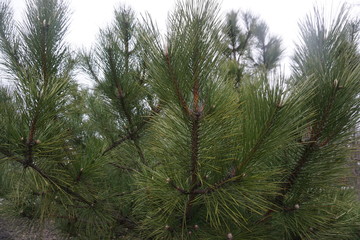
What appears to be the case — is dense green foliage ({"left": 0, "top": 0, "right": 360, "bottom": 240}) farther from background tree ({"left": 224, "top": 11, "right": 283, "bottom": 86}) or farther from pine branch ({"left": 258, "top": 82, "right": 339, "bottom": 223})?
background tree ({"left": 224, "top": 11, "right": 283, "bottom": 86})

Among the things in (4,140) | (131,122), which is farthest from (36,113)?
(131,122)

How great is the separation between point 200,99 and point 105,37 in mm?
1504

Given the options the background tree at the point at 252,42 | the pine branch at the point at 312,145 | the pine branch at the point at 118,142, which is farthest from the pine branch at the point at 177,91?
the background tree at the point at 252,42

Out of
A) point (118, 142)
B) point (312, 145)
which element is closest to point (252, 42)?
point (118, 142)

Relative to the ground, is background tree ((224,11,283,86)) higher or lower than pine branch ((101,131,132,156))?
higher

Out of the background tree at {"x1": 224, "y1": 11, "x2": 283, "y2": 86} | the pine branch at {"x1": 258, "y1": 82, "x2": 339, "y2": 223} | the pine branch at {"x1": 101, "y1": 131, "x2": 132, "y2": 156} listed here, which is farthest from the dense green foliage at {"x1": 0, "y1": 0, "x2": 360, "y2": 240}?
the background tree at {"x1": 224, "y1": 11, "x2": 283, "y2": 86}

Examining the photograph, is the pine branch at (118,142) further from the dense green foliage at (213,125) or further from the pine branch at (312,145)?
the pine branch at (312,145)

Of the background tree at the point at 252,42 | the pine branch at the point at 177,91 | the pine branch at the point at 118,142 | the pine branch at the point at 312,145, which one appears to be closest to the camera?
the pine branch at the point at 177,91

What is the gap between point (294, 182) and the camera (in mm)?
1205

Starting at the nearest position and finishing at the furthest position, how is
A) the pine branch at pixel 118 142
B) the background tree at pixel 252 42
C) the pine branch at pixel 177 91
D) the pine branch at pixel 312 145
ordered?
the pine branch at pixel 177 91
the pine branch at pixel 312 145
the pine branch at pixel 118 142
the background tree at pixel 252 42

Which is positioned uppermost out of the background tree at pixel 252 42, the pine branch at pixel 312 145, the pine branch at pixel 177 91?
the background tree at pixel 252 42

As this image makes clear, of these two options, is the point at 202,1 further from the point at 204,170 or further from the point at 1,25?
the point at 1,25

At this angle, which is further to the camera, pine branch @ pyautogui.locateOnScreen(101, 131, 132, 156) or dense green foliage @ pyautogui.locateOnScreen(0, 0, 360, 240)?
pine branch @ pyautogui.locateOnScreen(101, 131, 132, 156)

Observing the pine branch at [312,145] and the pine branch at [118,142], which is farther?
the pine branch at [118,142]
